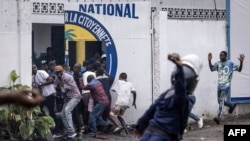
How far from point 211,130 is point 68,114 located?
2.91 m

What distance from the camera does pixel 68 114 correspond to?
13398mm

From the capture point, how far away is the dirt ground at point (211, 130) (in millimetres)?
13330

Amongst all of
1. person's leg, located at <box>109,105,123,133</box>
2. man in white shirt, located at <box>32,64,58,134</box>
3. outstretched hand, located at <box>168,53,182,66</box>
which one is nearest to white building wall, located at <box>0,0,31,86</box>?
man in white shirt, located at <box>32,64,58,134</box>

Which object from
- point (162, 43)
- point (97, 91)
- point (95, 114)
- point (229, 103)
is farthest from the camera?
point (229, 103)

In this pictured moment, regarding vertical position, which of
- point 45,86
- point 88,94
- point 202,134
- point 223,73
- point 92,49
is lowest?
point 202,134

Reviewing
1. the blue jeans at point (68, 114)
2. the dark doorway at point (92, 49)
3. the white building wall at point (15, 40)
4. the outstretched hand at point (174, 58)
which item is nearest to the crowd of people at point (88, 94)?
the blue jeans at point (68, 114)

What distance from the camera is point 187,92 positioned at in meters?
6.52

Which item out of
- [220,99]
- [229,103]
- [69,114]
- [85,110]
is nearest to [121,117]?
[85,110]

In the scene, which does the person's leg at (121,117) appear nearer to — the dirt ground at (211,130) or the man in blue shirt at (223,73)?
the dirt ground at (211,130)

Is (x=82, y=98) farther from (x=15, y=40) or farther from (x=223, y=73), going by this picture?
(x=223, y=73)

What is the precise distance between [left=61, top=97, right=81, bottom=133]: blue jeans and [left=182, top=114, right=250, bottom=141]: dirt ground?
2150 mm

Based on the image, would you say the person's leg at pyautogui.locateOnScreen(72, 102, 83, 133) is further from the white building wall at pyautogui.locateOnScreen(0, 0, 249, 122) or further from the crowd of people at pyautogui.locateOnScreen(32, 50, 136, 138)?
the white building wall at pyautogui.locateOnScreen(0, 0, 249, 122)

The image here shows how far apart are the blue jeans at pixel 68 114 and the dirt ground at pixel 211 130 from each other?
2.15 m

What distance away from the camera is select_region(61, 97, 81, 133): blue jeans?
43.9 ft
